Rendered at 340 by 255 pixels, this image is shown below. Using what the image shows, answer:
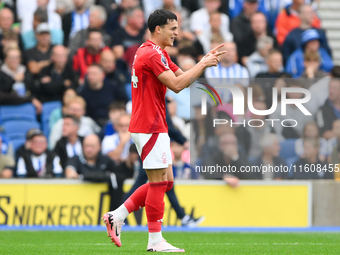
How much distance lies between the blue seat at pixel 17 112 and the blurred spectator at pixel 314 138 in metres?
4.66

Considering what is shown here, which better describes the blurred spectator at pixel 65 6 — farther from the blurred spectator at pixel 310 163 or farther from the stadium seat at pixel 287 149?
the blurred spectator at pixel 310 163

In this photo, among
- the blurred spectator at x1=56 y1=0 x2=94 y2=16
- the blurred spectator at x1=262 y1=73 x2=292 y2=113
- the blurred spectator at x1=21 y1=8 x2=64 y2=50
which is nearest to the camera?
the blurred spectator at x1=262 y1=73 x2=292 y2=113

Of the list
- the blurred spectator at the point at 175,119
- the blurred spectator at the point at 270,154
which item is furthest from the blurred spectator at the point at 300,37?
the blurred spectator at the point at 270,154

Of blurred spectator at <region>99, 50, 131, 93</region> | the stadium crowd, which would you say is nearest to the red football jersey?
the stadium crowd

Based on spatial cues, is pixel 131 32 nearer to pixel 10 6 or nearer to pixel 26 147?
pixel 10 6

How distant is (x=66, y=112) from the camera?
1312 cm

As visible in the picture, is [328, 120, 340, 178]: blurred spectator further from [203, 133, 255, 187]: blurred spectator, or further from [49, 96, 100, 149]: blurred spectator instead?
[49, 96, 100, 149]: blurred spectator

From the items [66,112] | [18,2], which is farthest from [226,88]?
[18,2]

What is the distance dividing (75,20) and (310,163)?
5837 mm

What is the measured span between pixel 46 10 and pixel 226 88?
199 inches

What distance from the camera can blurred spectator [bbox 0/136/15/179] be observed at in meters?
12.1

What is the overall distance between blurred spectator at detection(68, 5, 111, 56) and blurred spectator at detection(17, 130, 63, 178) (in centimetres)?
306

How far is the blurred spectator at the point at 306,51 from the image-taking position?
14.6 m

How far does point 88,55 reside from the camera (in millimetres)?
14352
